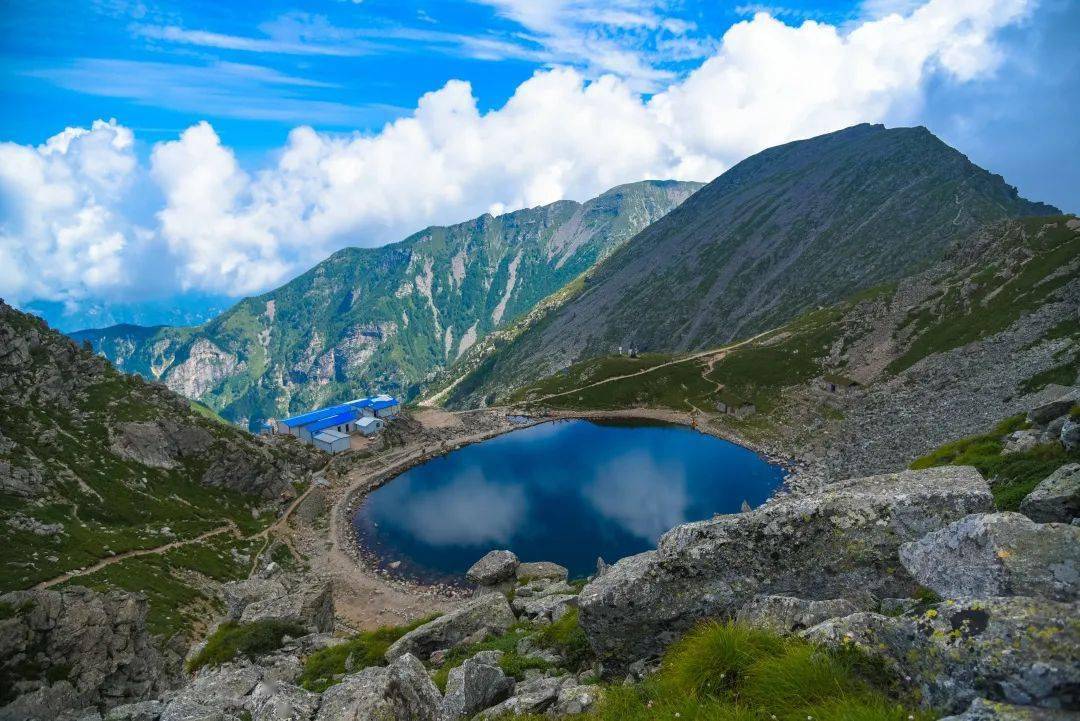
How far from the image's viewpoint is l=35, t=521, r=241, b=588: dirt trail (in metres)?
37.7

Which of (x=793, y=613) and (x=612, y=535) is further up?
Result: (x=793, y=613)

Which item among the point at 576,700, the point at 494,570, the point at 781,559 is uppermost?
the point at 781,559

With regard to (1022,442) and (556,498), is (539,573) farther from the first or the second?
(556,498)

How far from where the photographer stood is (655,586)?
11.5 m

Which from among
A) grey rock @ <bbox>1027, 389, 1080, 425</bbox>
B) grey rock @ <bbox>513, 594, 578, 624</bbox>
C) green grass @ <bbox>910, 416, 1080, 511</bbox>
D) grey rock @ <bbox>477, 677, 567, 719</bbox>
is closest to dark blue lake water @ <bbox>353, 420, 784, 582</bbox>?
grey rock @ <bbox>513, 594, 578, 624</bbox>

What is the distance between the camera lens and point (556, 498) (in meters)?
74.6

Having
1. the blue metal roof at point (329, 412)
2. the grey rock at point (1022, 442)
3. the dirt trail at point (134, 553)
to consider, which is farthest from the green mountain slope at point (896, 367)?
the dirt trail at point (134, 553)

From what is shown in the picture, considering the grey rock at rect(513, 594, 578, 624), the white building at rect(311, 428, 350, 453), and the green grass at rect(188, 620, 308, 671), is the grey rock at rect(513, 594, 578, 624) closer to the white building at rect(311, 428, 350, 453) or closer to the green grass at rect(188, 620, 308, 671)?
the green grass at rect(188, 620, 308, 671)

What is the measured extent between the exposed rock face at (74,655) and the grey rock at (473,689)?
22145 millimetres

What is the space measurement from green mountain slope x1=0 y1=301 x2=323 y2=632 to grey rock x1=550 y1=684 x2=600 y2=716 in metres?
38.0

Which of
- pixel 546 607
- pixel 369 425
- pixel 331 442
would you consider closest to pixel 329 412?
pixel 369 425

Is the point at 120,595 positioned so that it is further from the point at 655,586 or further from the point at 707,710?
the point at 707,710

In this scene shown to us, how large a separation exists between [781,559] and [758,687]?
14.5ft

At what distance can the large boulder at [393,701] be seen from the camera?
10438mm
